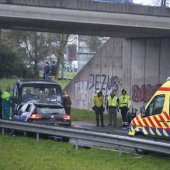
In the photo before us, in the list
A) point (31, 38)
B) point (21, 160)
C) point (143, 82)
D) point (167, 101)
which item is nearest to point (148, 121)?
point (167, 101)

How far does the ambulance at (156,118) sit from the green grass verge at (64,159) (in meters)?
1.28

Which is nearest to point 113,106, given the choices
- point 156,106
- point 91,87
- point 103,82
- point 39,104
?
point 103,82

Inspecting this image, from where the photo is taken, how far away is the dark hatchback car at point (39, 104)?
18.8 meters

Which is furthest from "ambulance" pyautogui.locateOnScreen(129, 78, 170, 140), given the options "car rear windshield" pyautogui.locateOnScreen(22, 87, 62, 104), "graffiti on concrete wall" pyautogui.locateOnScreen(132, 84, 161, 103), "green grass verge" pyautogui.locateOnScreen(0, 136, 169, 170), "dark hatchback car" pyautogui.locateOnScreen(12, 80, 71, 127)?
"graffiti on concrete wall" pyautogui.locateOnScreen(132, 84, 161, 103)

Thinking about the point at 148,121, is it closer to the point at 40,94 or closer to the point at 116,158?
the point at 116,158

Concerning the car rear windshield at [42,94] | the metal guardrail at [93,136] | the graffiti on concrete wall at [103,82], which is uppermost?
the graffiti on concrete wall at [103,82]

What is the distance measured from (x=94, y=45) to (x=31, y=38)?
1505 cm

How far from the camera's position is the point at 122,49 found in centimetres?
3228

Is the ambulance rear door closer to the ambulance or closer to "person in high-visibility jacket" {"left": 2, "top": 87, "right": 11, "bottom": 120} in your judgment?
the ambulance

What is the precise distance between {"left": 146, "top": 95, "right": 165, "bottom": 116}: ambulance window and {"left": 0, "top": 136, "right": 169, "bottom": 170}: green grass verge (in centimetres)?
173

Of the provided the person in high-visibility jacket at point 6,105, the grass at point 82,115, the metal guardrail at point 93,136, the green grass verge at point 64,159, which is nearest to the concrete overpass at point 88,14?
the person in high-visibility jacket at point 6,105

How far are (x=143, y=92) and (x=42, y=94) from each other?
8.36 meters

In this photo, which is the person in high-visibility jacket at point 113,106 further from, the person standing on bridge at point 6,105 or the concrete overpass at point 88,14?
the person standing on bridge at point 6,105

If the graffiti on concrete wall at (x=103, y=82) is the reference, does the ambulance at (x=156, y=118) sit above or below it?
below
